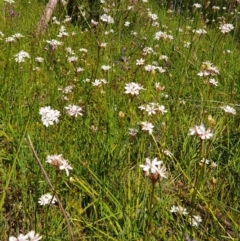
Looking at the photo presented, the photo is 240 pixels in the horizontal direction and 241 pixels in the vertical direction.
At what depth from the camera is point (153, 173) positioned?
96 centimetres

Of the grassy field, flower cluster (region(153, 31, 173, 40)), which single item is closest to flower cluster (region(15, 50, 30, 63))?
the grassy field

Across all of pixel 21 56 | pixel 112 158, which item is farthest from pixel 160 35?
pixel 112 158

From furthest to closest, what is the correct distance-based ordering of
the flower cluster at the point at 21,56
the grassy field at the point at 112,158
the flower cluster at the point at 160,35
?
the flower cluster at the point at 160,35, the flower cluster at the point at 21,56, the grassy field at the point at 112,158

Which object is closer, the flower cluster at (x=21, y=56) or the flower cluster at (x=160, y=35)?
the flower cluster at (x=21, y=56)

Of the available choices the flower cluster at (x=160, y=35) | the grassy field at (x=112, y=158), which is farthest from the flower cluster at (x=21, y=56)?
the flower cluster at (x=160, y=35)

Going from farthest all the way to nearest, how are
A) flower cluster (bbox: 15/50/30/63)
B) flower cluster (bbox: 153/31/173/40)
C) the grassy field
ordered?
flower cluster (bbox: 153/31/173/40) < flower cluster (bbox: 15/50/30/63) < the grassy field

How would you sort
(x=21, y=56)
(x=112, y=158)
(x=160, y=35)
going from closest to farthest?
(x=112, y=158) → (x=21, y=56) → (x=160, y=35)

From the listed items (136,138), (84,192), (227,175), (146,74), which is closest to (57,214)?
(84,192)

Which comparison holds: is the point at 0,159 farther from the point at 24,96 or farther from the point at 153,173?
the point at 153,173

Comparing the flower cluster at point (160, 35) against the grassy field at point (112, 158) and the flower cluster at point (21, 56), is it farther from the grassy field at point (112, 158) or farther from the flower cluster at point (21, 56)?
the flower cluster at point (21, 56)

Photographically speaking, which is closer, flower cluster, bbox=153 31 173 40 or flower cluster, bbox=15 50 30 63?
flower cluster, bbox=15 50 30 63

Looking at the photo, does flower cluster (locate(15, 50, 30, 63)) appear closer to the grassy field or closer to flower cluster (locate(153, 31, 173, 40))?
the grassy field

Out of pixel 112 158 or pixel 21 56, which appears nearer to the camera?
pixel 112 158

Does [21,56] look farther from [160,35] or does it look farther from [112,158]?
[160,35]
